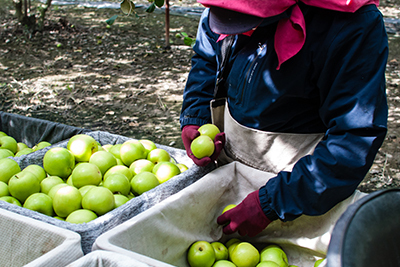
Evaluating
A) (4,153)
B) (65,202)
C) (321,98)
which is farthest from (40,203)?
(321,98)

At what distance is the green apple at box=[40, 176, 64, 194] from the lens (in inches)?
75.2

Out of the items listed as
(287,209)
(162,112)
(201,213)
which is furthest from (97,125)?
(287,209)

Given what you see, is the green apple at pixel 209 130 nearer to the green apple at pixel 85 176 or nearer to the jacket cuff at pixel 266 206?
the jacket cuff at pixel 266 206

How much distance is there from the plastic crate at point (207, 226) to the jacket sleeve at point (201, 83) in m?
0.40

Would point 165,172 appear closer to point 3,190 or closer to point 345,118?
point 3,190

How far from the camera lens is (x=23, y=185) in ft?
6.00

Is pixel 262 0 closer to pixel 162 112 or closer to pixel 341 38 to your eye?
pixel 341 38

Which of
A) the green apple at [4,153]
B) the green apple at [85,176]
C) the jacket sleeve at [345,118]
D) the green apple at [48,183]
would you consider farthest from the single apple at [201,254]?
the green apple at [4,153]

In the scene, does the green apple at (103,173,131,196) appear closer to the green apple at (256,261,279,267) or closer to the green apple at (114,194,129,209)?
the green apple at (114,194,129,209)

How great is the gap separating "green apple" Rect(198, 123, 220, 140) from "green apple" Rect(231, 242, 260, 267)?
0.60 metres

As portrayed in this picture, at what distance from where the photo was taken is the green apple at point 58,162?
6.59 ft

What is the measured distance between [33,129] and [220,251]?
84.4 inches

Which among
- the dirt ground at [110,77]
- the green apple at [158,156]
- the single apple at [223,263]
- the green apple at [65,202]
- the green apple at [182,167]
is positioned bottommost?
the dirt ground at [110,77]

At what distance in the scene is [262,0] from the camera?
1.31m
